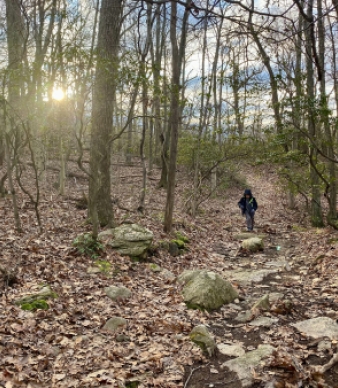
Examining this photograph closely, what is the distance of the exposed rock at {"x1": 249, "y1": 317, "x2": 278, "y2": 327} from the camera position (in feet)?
16.0

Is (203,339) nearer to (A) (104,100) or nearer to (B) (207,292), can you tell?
(B) (207,292)

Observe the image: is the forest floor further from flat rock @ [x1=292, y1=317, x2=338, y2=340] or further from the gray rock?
flat rock @ [x1=292, y1=317, x2=338, y2=340]

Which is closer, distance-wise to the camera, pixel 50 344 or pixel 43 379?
pixel 43 379

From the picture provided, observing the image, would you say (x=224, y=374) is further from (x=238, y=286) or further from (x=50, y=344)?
(x=238, y=286)

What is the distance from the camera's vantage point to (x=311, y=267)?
24.4ft

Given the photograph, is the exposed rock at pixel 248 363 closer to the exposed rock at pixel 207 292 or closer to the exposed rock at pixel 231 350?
the exposed rock at pixel 231 350

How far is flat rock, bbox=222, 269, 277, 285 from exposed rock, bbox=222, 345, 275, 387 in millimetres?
2990

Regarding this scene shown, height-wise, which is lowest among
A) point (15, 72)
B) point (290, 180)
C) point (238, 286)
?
point (238, 286)

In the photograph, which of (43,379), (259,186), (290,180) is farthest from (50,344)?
(259,186)

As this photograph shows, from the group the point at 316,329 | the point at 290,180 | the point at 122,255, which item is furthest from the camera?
the point at 290,180

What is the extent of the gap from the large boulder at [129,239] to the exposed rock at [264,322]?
130 inches

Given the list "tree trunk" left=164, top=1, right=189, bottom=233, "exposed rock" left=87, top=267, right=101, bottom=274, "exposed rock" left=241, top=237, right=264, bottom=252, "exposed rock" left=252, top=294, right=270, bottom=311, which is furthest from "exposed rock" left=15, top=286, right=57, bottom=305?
"exposed rock" left=241, top=237, right=264, bottom=252

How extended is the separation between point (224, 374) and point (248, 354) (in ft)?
1.50

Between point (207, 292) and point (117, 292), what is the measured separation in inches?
Result: 64.6
